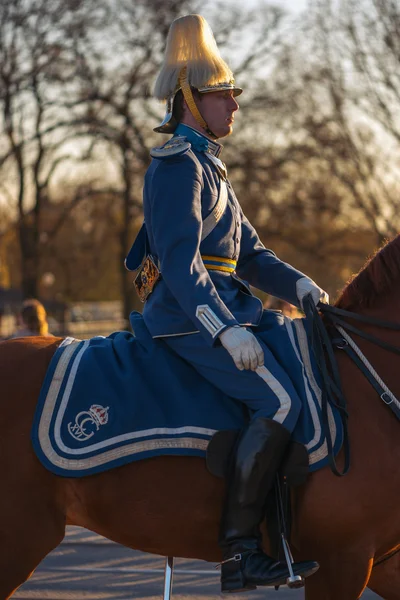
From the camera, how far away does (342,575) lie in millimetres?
3947

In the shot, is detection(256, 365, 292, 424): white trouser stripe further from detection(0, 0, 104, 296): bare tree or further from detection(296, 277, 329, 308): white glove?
detection(0, 0, 104, 296): bare tree

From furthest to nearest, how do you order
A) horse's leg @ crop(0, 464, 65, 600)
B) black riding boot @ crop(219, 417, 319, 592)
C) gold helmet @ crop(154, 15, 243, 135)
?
gold helmet @ crop(154, 15, 243, 135) → horse's leg @ crop(0, 464, 65, 600) → black riding boot @ crop(219, 417, 319, 592)

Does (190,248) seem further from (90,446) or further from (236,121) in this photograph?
(236,121)

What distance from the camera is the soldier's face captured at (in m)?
4.30

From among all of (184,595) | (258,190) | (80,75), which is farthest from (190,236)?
(258,190)

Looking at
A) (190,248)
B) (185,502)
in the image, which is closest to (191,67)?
(190,248)

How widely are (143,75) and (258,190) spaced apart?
413 cm

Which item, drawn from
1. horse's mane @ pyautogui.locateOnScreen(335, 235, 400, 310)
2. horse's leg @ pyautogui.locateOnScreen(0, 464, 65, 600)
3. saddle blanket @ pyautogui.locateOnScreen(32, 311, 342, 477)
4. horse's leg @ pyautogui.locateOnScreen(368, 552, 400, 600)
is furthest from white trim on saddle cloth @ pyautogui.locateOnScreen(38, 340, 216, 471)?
horse's leg @ pyautogui.locateOnScreen(368, 552, 400, 600)

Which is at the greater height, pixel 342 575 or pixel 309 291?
pixel 309 291

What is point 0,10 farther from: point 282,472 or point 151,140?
point 282,472

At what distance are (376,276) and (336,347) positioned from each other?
36 centimetres

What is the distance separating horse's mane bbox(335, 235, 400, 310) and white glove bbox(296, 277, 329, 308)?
0.11 metres

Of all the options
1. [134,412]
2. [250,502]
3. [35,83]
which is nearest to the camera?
[250,502]

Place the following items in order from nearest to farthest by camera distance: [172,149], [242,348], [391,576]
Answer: [242,348]
[172,149]
[391,576]
